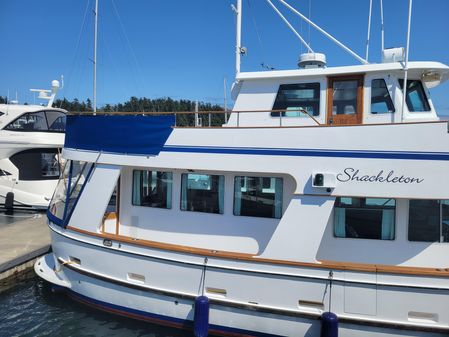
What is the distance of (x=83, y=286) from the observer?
6.49 meters

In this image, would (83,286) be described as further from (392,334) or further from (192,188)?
(392,334)

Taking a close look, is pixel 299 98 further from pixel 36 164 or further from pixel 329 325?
pixel 36 164

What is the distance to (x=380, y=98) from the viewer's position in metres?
5.70

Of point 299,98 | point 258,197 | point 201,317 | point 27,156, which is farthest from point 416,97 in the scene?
point 27,156

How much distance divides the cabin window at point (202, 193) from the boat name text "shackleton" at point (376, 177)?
75.1 inches

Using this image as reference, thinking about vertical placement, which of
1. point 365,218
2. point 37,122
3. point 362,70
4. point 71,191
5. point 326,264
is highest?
point 37,122

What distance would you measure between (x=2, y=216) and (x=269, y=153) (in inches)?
554

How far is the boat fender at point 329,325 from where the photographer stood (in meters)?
4.83

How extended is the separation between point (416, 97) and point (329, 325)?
12.2 ft

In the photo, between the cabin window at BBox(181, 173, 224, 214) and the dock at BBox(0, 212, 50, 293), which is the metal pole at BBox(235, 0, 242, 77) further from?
the dock at BBox(0, 212, 50, 293)

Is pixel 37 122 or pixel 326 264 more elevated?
pixel 37 122

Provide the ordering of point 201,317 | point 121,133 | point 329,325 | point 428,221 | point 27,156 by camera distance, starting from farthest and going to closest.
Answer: point 27,156, point 121,133, point 201,317, point 428,221, point 329,325

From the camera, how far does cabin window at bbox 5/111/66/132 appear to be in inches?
661

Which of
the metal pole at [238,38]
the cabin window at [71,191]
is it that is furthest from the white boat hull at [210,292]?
the metal pole at [238,38]
